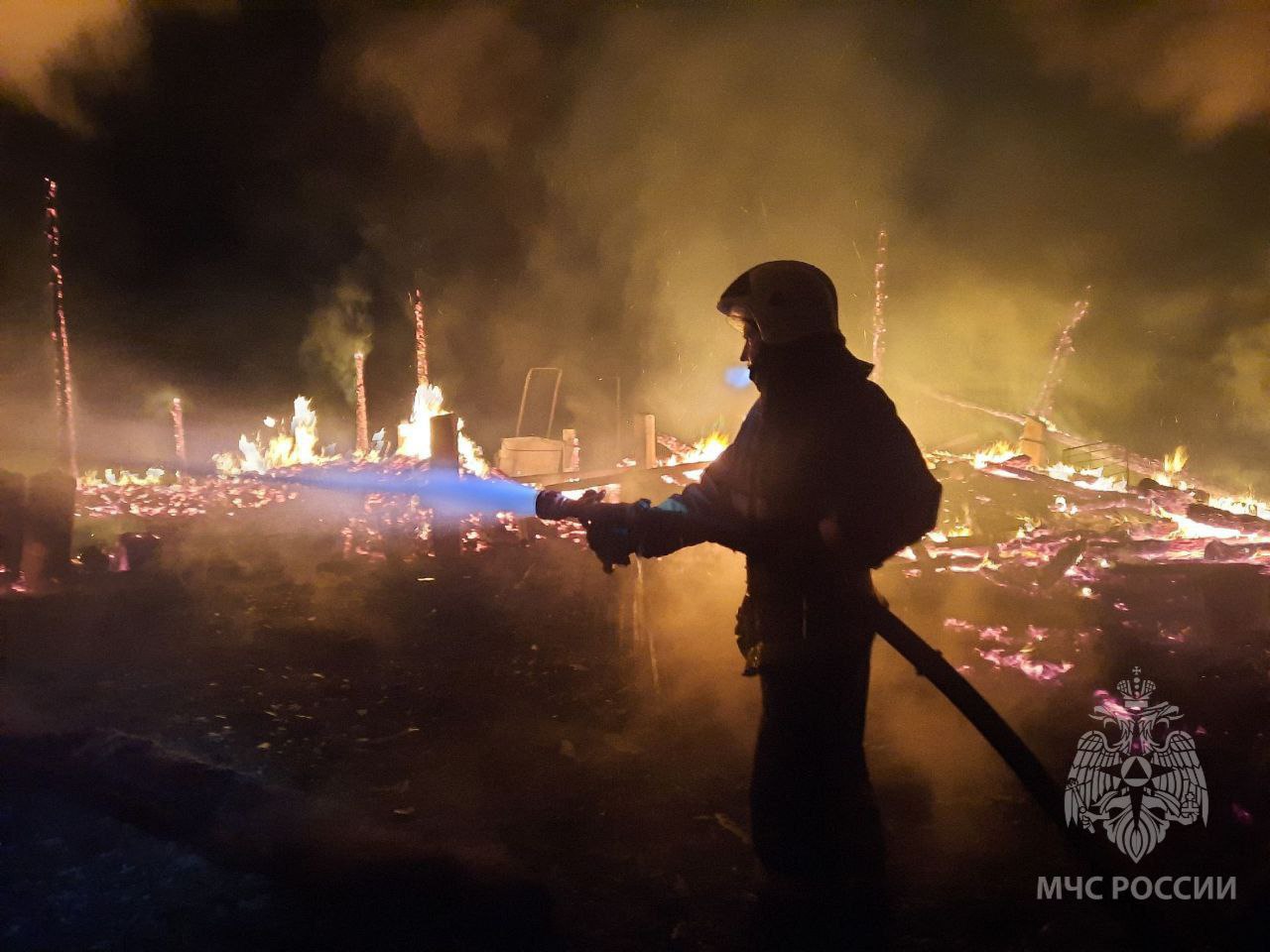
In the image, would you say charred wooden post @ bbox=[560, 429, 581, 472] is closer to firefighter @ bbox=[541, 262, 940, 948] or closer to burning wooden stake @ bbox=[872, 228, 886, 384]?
burning wooden stake @ bbox=[872, 228, 886, 384]

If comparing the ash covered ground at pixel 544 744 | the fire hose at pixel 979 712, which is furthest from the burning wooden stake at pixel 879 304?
the fire hose at pixel 979 712

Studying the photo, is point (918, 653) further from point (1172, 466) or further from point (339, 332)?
point (339, 332)

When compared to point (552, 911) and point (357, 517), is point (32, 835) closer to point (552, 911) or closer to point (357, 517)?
point (552, 911)

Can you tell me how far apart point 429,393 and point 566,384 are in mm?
3924

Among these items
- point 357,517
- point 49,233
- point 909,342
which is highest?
point 49,233

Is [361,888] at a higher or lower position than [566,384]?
lower

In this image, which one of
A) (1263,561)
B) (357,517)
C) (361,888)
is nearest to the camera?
(361,888)

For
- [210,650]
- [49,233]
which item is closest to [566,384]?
[49,233]

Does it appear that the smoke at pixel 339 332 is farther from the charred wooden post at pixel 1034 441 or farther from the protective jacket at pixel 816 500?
the protective jacket at pixel 816 500

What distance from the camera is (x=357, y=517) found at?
34.9 feet

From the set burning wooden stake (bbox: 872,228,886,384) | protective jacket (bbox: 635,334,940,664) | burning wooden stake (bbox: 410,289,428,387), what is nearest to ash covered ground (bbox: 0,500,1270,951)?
protective jacket (bbox: 635,334,940,664)

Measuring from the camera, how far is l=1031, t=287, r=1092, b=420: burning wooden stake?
18.2 metres

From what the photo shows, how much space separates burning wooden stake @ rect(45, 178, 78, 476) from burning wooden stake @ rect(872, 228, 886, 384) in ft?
62.1

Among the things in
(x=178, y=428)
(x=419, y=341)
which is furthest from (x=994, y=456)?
(x=178, y=428)
